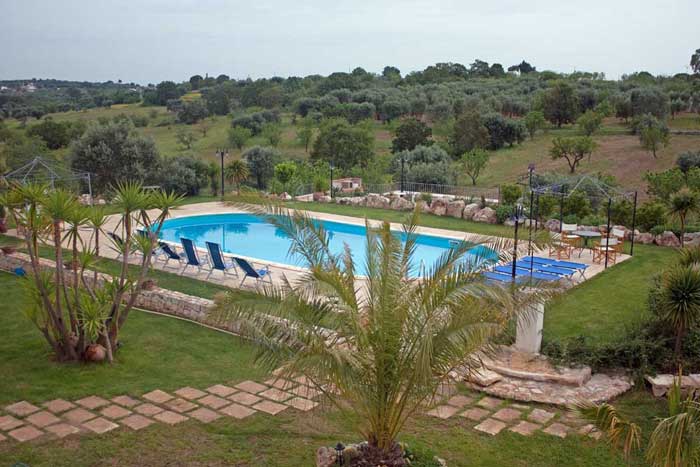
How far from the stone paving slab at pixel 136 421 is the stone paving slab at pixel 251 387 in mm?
1220

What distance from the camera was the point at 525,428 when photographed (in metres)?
6.64

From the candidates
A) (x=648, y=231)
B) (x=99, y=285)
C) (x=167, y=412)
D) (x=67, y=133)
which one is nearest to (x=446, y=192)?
(x=648, y=231)

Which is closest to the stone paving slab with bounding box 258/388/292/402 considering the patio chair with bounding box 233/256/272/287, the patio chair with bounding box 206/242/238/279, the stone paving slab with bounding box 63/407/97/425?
the stone paving slab with bounding box 63/407/97/425

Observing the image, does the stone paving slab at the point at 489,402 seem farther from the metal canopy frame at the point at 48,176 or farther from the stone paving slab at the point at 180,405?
the metal canopy frame at the point at 48,176

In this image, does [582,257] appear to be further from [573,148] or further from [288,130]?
[288,130]

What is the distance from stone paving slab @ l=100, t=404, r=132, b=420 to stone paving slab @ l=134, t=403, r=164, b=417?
0.36ft

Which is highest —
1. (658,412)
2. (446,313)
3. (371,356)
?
(446,313)

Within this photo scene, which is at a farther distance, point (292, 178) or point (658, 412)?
point (292, 178)

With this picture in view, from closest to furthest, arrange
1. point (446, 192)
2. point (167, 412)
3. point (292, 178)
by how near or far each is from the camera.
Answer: point (167, 412) → point (446, 192) → point (292, 178)

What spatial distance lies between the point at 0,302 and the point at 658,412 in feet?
32.7

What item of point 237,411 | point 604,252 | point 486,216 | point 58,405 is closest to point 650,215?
point 604,252

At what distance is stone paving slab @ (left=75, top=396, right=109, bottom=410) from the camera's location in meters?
6.78

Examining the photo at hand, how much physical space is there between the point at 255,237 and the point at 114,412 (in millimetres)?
13000

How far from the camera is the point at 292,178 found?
82.7 ft
